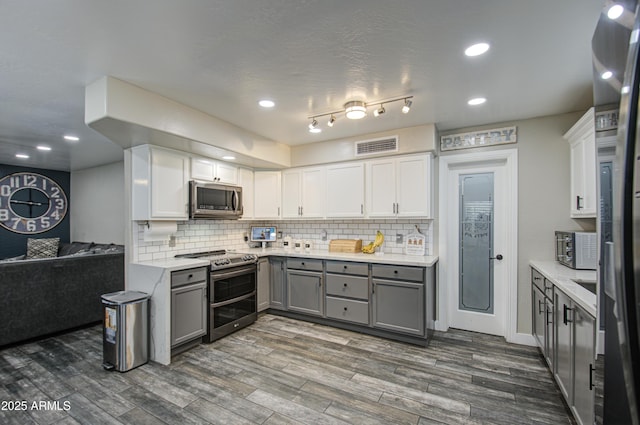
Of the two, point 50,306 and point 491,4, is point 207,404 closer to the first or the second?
point 50,306

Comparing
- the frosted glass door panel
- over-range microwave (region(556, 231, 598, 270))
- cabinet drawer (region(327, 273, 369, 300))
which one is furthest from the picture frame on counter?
cabinet drawer (region(327, 273, 369, 300))

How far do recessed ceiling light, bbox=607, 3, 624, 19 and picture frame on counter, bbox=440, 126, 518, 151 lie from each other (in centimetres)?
351

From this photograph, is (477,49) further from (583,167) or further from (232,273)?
(232,273)

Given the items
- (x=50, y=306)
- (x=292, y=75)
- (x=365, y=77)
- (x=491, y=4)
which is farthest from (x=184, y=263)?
(x=491, y=4)

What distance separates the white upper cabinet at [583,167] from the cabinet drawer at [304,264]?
289 centimetres

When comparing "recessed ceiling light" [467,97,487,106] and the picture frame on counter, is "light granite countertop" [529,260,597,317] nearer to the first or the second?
the picture frame on counter

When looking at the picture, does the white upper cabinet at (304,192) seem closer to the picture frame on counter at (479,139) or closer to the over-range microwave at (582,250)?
the picture frame on counter at (479,139)

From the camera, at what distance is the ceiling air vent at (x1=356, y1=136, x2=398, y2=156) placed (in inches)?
155

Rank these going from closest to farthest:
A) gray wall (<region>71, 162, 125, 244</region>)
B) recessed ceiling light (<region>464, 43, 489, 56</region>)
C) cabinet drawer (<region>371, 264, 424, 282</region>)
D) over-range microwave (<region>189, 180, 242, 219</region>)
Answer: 1. recessed ceiling light (<region>464, 43, 489, 56</region>)
2. cabinet drawer (<region>371, 264, 424, 282</region>)
3. over-range microwave (<region>189, 180, 242, 219</region>)
4. gray wall (<region>71, 162, 125, 244</region>)

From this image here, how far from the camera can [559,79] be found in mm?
2541

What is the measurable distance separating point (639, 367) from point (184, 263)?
3478 mm

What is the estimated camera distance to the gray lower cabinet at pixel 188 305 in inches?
125

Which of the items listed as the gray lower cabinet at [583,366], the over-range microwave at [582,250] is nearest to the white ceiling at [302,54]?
the over-range microwave at [582,250]

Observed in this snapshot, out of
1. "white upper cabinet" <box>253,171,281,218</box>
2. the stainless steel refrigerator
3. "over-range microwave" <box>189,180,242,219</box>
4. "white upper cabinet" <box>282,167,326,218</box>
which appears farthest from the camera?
"white upper cabinet" <box>253,171,281,218</box>
